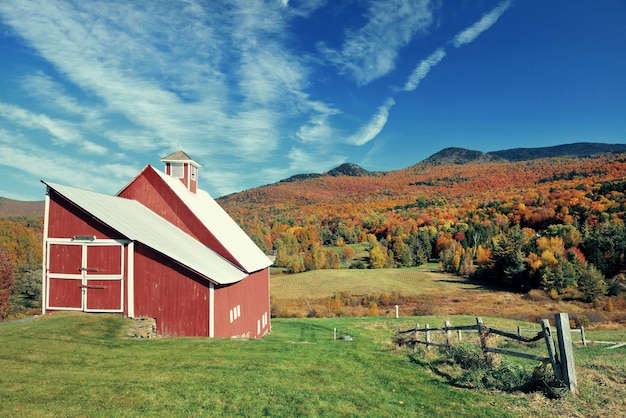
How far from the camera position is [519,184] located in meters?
178

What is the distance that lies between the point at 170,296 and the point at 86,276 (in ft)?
13.5

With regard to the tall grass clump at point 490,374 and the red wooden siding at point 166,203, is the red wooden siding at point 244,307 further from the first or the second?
the tall grass clump at point 490,374

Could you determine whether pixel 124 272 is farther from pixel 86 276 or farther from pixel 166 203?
pixel 166 203

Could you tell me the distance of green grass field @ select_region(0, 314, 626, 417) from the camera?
368 inches

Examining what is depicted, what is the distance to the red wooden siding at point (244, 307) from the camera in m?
19.8

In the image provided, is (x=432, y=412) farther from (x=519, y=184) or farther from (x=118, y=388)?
(x=519, y=184)

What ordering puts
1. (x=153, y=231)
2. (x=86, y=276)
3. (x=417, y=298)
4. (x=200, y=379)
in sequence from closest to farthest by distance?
(x=200, y=379) < (x=86, y=276) < (x=153, y=231) < (x=417, y=298)

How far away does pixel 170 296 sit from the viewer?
61.8 feet

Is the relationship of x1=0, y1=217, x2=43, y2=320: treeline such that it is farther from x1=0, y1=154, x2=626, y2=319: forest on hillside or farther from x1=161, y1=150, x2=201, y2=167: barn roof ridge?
x1=161, y1=150, x2=201, y2=167: barn roof ridge

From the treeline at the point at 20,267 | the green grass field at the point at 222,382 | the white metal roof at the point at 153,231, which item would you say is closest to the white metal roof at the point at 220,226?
the white metal roof at the point at 153,231

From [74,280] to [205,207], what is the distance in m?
11.4

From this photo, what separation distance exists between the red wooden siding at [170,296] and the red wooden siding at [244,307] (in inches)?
32.2

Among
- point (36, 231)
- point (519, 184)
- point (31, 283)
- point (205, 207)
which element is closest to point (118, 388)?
point (205, 207)

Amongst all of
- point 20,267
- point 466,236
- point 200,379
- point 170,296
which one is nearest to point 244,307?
point 170,296
